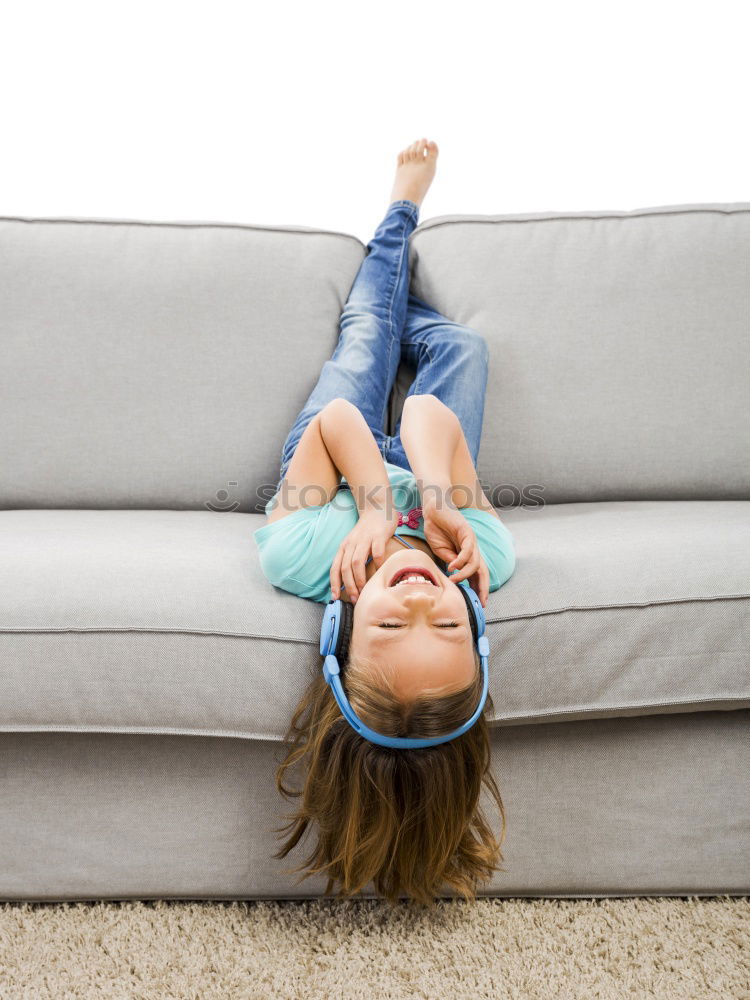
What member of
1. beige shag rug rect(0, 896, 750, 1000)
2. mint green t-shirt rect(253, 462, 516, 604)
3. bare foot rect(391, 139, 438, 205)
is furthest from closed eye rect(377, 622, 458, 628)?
bare foot rect(391, 139, 438, 205)

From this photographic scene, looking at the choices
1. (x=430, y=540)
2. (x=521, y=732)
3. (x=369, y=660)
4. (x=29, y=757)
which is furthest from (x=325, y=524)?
(x=29, y=757)

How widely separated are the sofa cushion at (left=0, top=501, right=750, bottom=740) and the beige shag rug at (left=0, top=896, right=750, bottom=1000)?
0.29 m

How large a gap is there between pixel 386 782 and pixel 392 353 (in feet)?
3.14

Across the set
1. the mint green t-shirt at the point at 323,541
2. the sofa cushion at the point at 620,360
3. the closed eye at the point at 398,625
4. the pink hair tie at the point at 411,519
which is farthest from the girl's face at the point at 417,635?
the sofa cushion at the point at 620,360

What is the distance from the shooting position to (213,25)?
6.34 ft

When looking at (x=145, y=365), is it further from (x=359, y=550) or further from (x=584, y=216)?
(x=584, y=216)

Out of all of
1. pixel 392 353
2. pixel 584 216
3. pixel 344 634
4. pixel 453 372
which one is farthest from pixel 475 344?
pixel 344 634

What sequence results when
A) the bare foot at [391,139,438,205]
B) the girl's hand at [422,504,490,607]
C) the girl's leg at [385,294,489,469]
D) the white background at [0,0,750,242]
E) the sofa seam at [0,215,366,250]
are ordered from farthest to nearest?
the white background at [0,0,750,242]
the bare foot at [391,139,438,205]
the sofa seam at [0,215,366,250]
the girl's leg at [385,294,489,469]
the girl's hand at [422,504,490,607]

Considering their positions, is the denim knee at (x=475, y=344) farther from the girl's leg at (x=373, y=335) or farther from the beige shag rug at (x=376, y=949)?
the beige shag rug at (x=376, y=949)

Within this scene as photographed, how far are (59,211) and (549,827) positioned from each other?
6.33 feet

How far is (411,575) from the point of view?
1.03 meters

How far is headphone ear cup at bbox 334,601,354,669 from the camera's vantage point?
3.15 ft

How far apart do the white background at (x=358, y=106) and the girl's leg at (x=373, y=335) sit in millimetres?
396

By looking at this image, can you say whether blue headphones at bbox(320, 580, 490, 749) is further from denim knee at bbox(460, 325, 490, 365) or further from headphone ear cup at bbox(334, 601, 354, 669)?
denim knee at bbox(460, 325, 490, 365)
